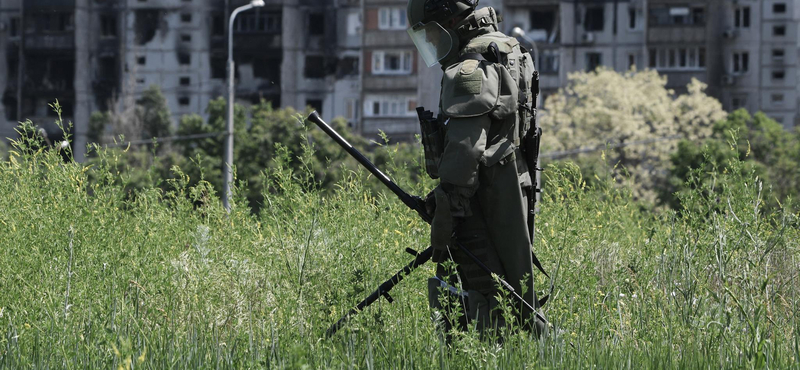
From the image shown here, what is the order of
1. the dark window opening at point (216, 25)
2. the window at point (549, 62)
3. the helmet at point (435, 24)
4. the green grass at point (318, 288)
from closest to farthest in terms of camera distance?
the green grass at point (318, 288), the helmet at point (435, 24), the window at point (549, 62), the dark window opening at point (216, 25)

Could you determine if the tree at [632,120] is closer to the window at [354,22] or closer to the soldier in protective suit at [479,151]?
the window at [354,22]

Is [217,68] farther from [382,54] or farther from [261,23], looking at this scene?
[382,54]

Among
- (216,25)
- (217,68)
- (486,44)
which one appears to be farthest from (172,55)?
(486,44)

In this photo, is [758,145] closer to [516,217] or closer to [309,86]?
[309,86]

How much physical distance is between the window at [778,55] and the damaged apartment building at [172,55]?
974 inches

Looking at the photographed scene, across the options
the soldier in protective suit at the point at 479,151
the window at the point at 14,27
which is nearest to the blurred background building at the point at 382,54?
the window at the point at 14,27

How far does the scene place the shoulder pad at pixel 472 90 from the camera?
444 centimetres

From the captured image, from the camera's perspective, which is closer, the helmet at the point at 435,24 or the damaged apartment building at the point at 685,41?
the helmet at the point at 435,24

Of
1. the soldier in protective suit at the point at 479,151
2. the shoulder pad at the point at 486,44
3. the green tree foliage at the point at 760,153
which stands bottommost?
the green tree foliage at the point at 760,153

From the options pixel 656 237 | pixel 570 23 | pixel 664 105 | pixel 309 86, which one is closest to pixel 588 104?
pixel 664 105

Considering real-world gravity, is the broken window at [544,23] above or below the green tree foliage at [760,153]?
above

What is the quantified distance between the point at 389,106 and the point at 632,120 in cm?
1828

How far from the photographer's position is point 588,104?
47219 millimetres

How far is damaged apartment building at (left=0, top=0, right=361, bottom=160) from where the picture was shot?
60625 millimetres
